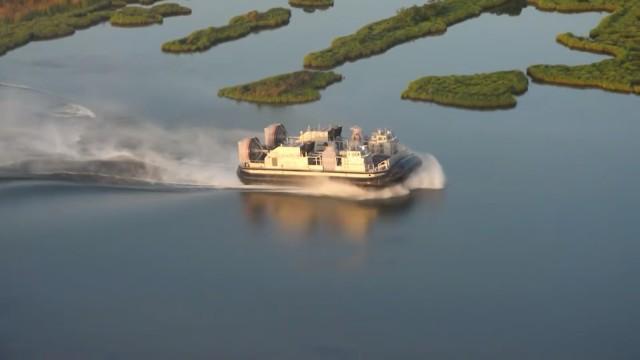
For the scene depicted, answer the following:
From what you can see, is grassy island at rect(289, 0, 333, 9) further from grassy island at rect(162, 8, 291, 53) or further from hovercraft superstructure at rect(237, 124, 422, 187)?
hovercraft superstructure at rect(237, 124, 422, 187)

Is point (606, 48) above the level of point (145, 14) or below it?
below

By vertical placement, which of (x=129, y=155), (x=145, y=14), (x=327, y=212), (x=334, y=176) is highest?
(x=145, y=14)

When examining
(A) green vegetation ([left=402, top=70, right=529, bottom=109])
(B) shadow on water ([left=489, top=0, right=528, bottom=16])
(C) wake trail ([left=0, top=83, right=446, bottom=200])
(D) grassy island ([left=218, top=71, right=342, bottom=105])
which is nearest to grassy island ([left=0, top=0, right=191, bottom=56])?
(C) wake trail ([left=0, top=83, right=446, bottom=200])

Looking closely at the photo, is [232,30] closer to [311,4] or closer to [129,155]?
[311,4]

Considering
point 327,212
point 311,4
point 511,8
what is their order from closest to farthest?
point 327,212 < point 511,8 < point 311,4

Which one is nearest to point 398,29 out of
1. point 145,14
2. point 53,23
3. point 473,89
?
point 473,89

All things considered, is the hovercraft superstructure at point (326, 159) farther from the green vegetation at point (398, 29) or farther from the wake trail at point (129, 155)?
the green vegetation at point (398, 29)
